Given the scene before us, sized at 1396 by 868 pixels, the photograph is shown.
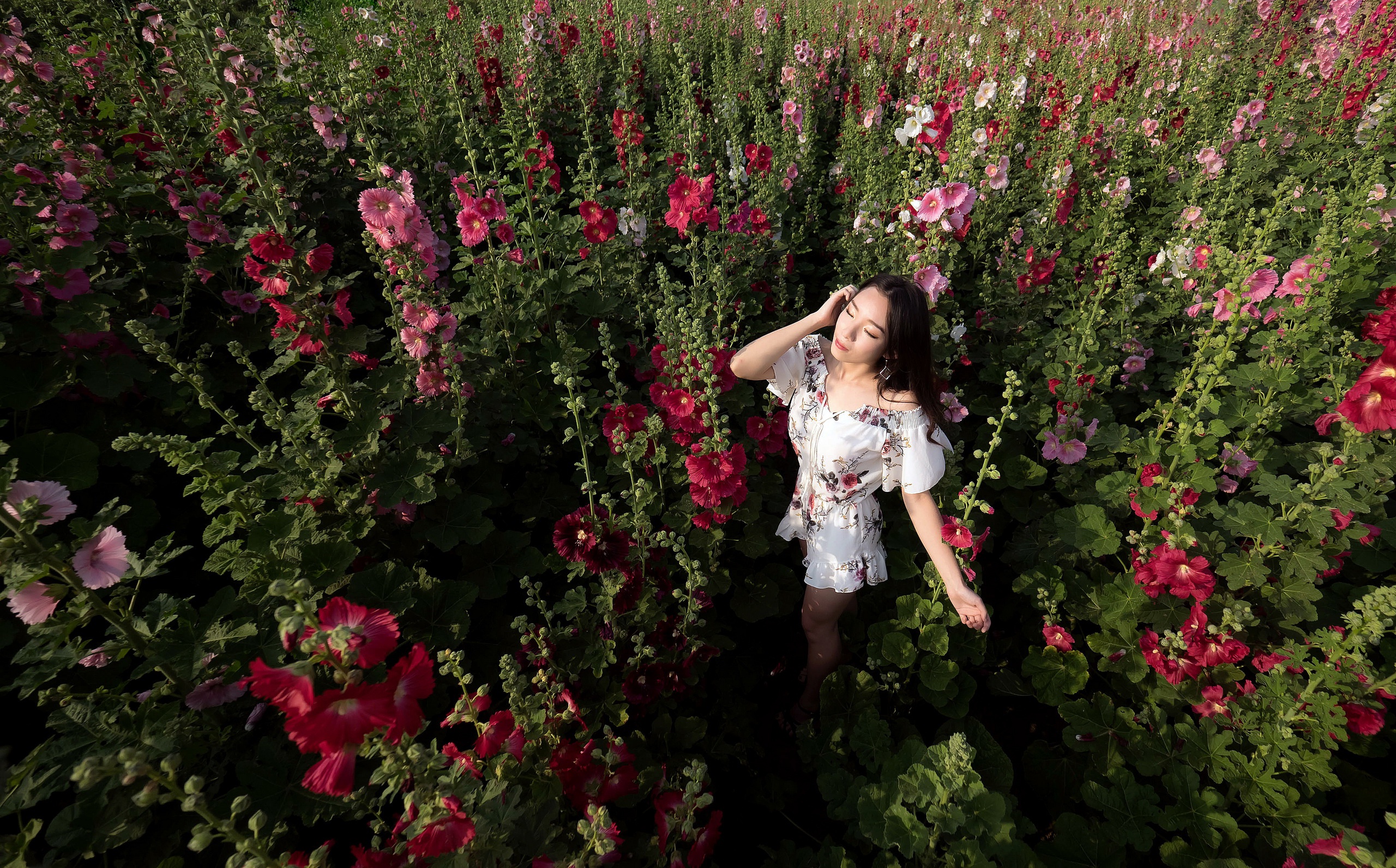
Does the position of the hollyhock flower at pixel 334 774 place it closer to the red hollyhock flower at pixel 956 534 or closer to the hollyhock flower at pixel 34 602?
the hollyhock flower at pixel 34 602

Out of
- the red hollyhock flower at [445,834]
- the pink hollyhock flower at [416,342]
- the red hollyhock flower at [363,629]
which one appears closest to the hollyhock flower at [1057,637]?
the red hollyhock flower at [445,834]

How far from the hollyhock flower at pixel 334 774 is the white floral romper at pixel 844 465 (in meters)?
1.75

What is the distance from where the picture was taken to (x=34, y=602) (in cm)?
131

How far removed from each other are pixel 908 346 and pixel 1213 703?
168 cm

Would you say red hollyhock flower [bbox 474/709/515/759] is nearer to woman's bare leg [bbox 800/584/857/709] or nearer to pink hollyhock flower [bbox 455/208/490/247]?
woman's bare leg [bbox 800/584/857/709]

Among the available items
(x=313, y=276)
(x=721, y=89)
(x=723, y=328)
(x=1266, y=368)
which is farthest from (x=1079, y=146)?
(x=313, y=276)

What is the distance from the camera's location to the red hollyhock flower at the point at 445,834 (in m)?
1.05

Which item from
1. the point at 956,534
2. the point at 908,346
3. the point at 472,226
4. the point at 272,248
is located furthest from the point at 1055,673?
the point at 272,248

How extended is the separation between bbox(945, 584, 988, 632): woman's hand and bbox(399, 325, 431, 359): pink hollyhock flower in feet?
7.23

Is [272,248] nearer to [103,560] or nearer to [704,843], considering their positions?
[103,560]

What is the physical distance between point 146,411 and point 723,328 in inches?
110

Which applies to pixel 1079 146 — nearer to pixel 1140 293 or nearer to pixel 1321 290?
pixel 1140 293

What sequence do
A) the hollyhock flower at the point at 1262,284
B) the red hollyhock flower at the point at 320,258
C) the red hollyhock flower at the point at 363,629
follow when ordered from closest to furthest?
the red hollyhock flower at the point at 363,629
the red hollyhock flower at the point at 320,258
the hollyhock flower at the point at 1262,284

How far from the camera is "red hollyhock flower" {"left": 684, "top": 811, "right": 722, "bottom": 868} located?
156 cm
